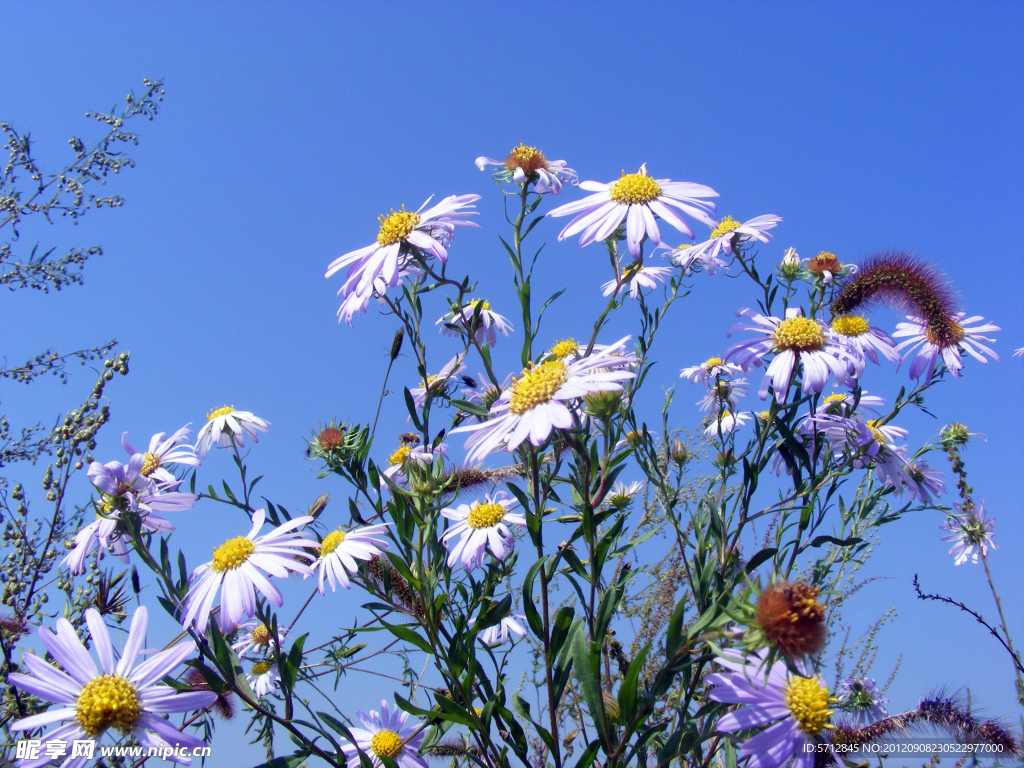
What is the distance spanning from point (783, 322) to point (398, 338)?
1100 millimetres

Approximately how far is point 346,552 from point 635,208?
117cm

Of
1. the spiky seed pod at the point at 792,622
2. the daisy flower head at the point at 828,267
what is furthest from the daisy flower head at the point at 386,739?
the daisy flower head at the point at 828,267

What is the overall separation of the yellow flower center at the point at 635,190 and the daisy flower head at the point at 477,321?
18.0 inches

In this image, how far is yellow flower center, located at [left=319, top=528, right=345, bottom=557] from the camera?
1782mm

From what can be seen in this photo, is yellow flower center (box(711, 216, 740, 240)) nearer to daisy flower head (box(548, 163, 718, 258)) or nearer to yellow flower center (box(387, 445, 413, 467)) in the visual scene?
daisy flower head (box(548, 163, 718, 258))

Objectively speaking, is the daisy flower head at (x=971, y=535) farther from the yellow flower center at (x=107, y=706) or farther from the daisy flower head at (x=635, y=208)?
the yellow flower center at (x=107, y=706)

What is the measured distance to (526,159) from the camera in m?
1.95

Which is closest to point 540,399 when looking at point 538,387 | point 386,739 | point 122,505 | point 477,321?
point 538,387

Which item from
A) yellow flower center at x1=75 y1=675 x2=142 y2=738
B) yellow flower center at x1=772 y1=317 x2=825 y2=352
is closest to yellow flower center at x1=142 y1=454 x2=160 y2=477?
yellow flower center at x1=75 y1=675 x2=142 y2=738

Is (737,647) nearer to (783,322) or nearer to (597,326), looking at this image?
(597,326)

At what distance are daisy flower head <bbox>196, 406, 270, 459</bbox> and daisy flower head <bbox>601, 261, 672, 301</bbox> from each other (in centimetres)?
135

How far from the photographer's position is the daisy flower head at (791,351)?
5.24 ft

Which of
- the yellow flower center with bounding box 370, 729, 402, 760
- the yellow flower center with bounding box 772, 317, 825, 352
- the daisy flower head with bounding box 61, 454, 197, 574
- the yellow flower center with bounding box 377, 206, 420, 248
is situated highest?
the yellow flower center with bounding box 377, 206, 420, 248

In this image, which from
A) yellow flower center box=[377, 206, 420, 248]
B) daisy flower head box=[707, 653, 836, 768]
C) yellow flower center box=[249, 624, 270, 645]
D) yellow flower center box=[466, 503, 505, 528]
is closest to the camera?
daisy flower head box=[707, 653, 836, 768]
